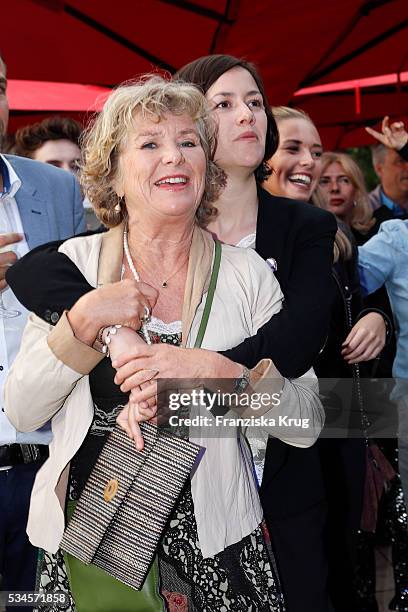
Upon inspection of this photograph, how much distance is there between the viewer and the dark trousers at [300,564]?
2.35m

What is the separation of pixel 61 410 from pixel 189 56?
3765 millimetres

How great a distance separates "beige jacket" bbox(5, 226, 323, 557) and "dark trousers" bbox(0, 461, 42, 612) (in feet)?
1.97

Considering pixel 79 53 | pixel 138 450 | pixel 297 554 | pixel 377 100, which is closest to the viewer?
pixel 138 450

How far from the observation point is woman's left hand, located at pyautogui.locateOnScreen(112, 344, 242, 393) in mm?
1983

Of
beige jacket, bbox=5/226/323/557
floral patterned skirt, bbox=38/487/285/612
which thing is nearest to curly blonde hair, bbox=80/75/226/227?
beige jacket, bbox=5/226/323/557

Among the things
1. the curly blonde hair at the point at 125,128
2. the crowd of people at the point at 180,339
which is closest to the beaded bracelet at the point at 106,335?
the crowd of people at the point at 180,339

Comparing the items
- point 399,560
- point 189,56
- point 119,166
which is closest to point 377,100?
point 189,56

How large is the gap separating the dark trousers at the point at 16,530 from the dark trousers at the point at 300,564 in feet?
2.85

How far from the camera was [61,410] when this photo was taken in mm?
2199

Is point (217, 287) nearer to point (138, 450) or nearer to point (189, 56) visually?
point (138, 450)

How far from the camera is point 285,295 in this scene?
2.38m

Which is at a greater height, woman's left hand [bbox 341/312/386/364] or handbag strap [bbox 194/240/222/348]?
handbag strap [bbox 194/240/222/348]

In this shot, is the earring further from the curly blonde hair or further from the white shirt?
the white shirt

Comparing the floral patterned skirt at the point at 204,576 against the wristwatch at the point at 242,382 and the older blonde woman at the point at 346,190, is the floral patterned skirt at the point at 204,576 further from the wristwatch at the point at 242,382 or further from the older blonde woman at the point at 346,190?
the older blonde woman at the point at 346,190
